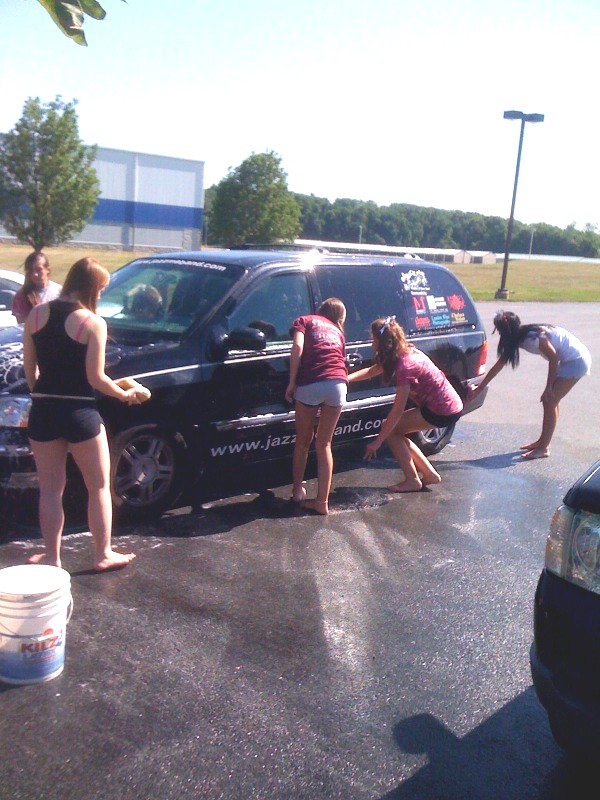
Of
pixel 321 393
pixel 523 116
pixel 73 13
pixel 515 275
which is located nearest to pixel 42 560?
pixel 321 393

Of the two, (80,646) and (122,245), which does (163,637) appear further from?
(122,245)

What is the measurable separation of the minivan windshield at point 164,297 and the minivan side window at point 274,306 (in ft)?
0.61

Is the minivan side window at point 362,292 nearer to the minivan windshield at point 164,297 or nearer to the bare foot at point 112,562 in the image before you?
the minivan windshield at point 164,297

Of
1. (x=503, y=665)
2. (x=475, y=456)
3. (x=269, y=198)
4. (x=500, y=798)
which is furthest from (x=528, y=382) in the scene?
(x=269, y=198)

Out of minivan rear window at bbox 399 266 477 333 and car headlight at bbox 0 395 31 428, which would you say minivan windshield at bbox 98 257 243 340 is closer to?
car headlight at bbox 0 395 31 428

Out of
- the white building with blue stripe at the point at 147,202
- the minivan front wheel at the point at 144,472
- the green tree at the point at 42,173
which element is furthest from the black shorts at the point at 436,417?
the white building with blue stripe at the point at 147,202

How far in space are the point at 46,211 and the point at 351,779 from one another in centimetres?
2421

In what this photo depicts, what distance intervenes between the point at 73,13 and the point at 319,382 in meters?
3.90

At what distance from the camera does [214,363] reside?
608cm

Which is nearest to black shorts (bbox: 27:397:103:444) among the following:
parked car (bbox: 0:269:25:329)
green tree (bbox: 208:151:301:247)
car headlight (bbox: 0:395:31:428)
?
car headlight (bbox: 0:395:31:428)

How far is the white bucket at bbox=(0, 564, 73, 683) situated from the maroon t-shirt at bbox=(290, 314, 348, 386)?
111 inches

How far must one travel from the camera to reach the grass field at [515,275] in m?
36.5

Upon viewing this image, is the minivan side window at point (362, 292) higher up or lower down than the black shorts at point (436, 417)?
higher up

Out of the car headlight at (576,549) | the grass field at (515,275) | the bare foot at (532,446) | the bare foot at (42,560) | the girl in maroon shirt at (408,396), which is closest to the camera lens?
the car headlight at (576,549)
